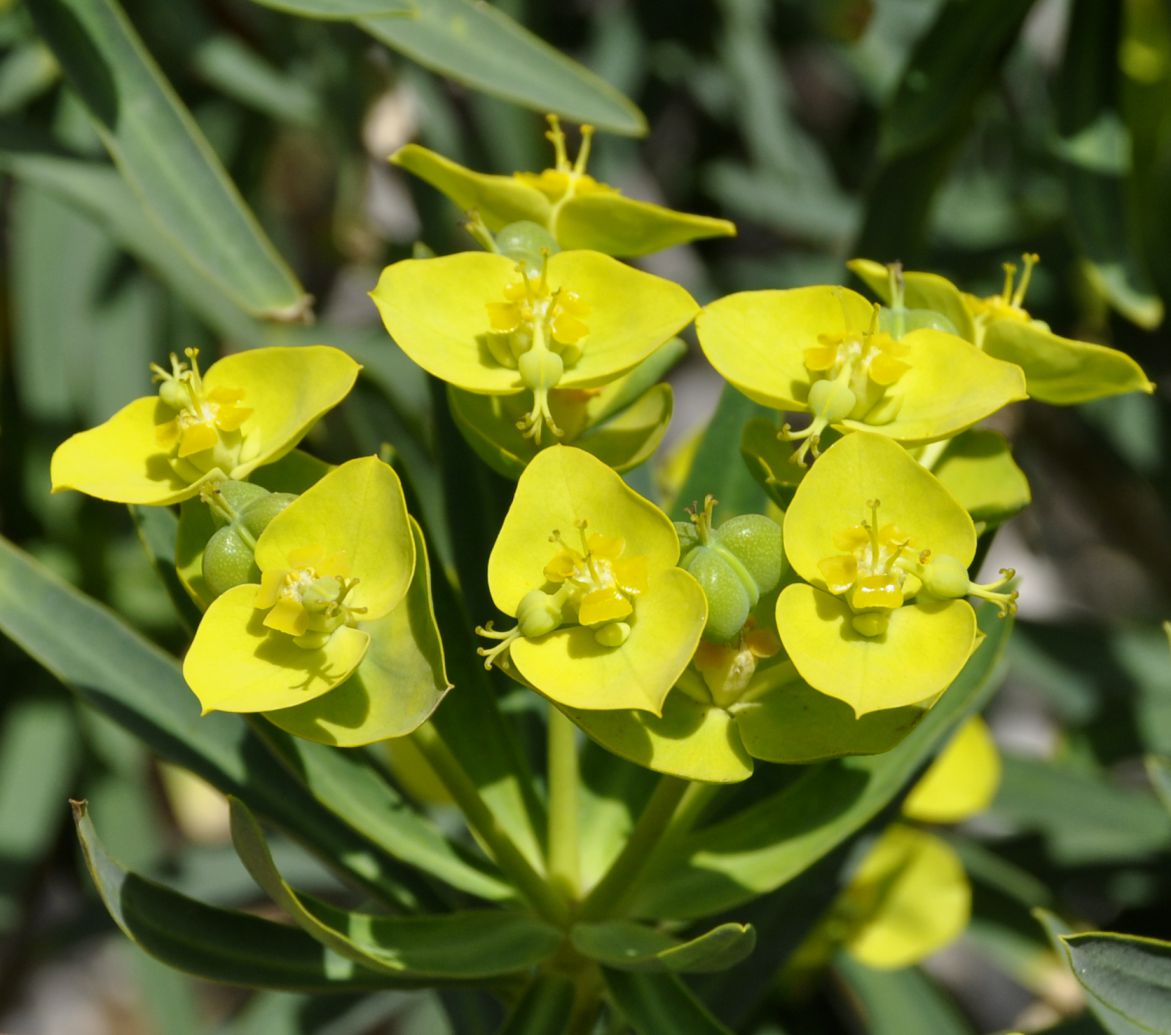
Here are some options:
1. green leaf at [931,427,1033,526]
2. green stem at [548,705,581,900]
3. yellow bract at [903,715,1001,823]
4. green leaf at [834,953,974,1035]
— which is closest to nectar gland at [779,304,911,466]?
green leaf at [931,427,1033,526]

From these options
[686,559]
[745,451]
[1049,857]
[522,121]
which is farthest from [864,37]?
[686,559]

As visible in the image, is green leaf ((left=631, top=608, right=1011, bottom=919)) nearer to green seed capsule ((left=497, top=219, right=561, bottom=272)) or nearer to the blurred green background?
the blurred green background

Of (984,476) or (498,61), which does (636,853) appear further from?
(498,61)

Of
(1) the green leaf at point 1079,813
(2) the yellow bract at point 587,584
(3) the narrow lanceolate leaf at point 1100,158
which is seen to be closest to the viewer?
(2) the yellow bract at point 587,584

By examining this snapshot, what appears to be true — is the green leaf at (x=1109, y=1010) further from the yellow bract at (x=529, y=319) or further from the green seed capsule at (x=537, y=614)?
the yellow bract at (x=529, y=319)

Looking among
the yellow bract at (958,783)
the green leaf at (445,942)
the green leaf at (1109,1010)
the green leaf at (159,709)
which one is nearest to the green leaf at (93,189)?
the green leaf at (159,709)
